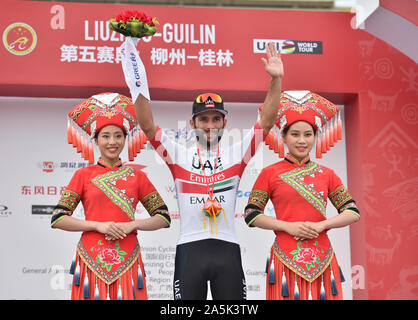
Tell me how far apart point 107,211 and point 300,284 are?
1162mm

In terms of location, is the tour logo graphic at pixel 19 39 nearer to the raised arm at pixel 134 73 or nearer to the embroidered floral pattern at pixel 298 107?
the raised arm at pixel 134 73

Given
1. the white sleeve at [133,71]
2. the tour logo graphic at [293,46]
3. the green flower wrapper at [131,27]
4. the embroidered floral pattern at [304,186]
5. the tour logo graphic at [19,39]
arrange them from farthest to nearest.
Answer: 1. the tour logo graphic at [293,46]
2. the tour logo graphic at [19,39]
3. the embroidered floral pattern at [304,186]
4. the white sleeve at [133,71]
5. the green flower wrapper at [131,27]

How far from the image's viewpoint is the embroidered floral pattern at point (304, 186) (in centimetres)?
320

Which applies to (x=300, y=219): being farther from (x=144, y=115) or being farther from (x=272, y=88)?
(x=144, y=115)

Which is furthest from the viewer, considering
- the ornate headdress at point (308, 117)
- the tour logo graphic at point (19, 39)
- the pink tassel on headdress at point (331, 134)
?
the tour logo graphic at point (19, 39)

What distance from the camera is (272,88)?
3.00 metres

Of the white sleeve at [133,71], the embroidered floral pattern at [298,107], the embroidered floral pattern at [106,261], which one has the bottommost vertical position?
the embroidered floral pattern at [106,261]

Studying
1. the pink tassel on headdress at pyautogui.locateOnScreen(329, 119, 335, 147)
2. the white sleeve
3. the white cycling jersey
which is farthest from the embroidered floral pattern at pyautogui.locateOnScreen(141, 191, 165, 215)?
the pink tassel on headdress at pyautogui.locateOnScreen(329, 119, 335, 147)

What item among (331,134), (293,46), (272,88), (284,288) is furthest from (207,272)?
(293,46)

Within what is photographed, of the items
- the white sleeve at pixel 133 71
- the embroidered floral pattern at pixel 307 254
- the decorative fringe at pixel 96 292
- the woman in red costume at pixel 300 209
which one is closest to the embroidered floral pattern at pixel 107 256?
the decorative fringe at pixel 96 292

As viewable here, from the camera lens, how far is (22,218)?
5020mm

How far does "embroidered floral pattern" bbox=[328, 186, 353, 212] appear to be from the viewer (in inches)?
129

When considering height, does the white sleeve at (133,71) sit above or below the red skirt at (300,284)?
above

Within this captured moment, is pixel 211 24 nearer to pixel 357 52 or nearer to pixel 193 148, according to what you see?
pixel 357 52
